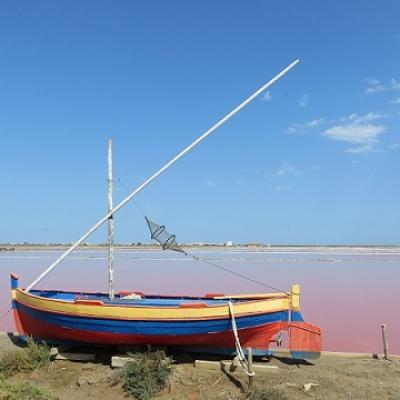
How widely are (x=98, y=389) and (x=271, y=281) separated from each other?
673 inches

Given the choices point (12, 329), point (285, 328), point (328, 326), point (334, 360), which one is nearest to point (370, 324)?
point (328, 326)

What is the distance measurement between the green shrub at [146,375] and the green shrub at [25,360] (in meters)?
1.94

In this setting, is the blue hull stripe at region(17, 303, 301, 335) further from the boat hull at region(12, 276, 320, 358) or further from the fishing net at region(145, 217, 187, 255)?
the fishing net at region(145, 217, 187, 255)

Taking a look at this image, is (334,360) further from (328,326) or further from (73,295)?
(73,295)

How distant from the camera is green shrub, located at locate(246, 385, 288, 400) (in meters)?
8.20

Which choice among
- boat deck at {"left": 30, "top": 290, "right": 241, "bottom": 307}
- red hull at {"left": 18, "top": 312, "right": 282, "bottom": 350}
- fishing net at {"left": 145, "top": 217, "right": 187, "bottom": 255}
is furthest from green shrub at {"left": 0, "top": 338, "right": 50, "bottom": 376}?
fishing net at {"left": 145, "top": 217, "right": 187, "bottom": 255}

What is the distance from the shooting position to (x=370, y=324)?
14.6m

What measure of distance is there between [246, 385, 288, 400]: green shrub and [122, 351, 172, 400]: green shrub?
5.25ft

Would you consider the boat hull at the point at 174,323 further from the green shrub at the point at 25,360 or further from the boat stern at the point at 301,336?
the green shrub at the point at 25,360

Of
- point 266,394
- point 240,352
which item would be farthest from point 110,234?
point 266,394

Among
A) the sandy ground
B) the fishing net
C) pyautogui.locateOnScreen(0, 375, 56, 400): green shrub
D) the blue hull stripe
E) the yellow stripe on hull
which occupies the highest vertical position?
the fishing net

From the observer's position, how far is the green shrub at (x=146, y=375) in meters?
8.79

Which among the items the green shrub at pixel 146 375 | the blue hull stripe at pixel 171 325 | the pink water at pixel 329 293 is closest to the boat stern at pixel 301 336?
the blue hull stripe at pixel 171 325

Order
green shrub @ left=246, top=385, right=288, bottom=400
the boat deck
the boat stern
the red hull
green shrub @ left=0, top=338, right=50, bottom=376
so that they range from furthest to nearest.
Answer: the boat deck < the boat stern < the red hull < green shrub @ left=0, top=338, right=50, bottom=376 < green shrub @ left=246, top=385, right=288, bottom=400
